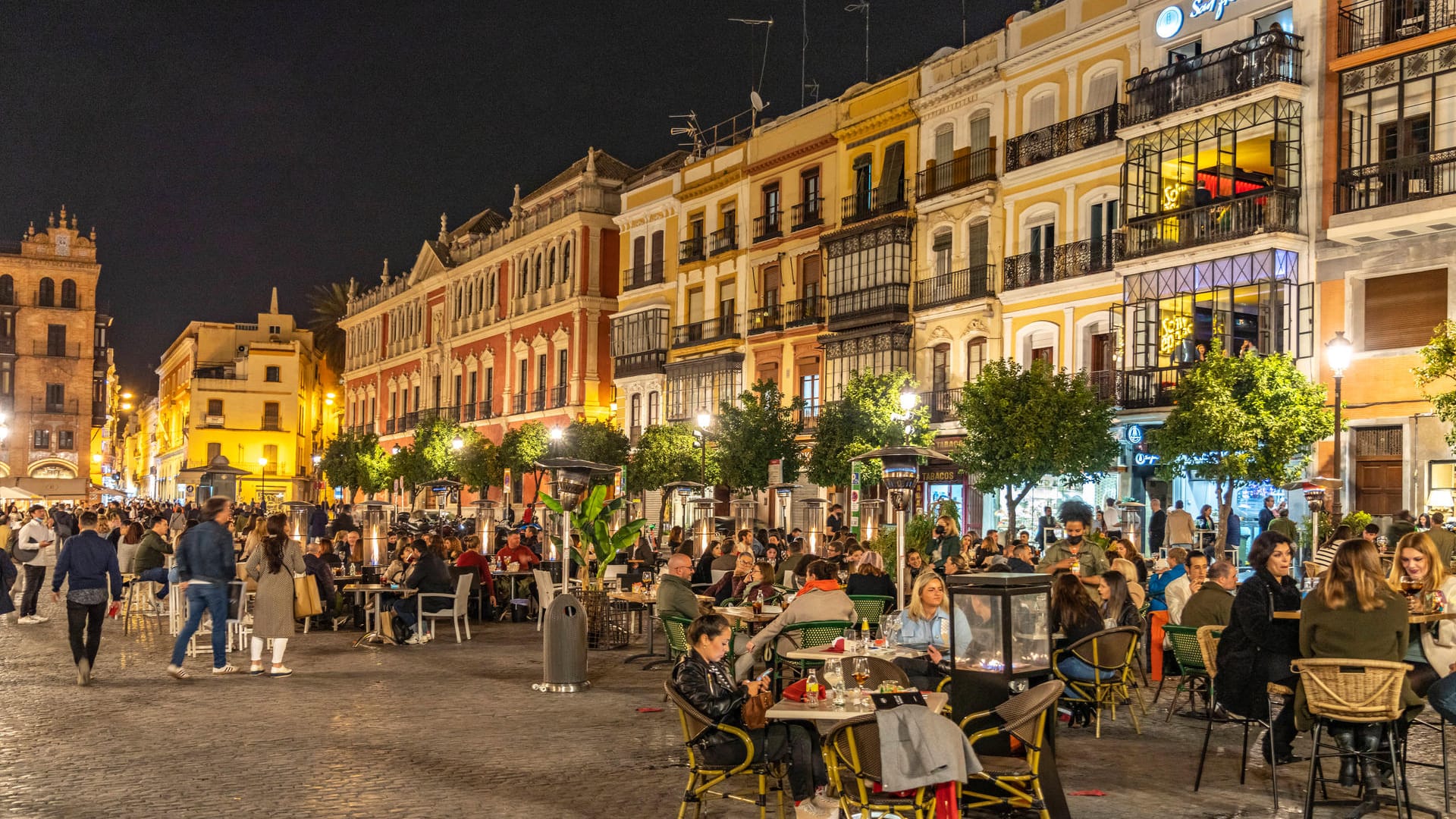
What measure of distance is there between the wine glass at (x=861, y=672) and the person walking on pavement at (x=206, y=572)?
26.0 feet

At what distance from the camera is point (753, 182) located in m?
42.3

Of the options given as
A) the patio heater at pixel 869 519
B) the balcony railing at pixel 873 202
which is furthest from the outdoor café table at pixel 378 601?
the balcony railing at pixel 873 202

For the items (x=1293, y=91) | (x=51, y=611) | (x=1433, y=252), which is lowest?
(x=51, y=611)

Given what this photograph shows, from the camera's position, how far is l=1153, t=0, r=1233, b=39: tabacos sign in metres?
26.5

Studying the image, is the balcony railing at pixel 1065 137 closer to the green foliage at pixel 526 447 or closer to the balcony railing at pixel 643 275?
the balcony railing at pixel 643 275

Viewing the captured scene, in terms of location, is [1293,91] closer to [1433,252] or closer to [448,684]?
[1433,252]

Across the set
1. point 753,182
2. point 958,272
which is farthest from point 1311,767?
point 753,182

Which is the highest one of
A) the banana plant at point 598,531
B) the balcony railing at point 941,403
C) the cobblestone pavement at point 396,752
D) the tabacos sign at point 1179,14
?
the tabacos sign at point 1179,14

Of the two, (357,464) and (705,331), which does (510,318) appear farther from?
(357,464)

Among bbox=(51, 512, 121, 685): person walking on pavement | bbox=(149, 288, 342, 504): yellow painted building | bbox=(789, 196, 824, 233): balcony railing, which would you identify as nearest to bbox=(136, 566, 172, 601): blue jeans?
bbox=(51, 512, 121, 685): person walking on pavement

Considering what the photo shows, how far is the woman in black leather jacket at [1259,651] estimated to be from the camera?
28.3ft

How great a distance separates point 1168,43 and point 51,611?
23881mm

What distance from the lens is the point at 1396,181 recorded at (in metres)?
23.1

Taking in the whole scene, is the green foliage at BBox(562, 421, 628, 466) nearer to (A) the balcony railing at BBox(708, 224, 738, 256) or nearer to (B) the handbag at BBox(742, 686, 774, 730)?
(A) the balcony railing at BBox(708, 224, 738, 256)
